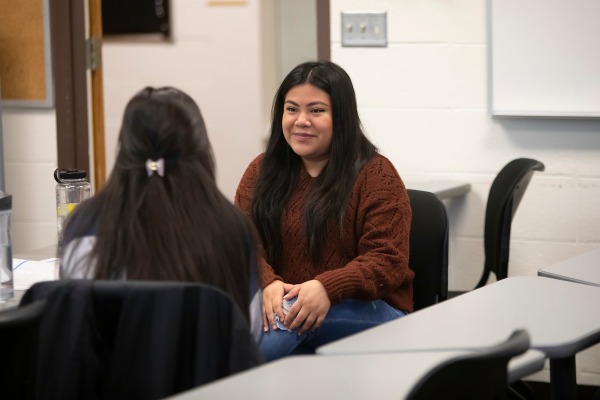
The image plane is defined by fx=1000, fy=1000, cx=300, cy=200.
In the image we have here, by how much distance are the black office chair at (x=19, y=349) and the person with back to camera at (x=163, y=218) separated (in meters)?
0.18

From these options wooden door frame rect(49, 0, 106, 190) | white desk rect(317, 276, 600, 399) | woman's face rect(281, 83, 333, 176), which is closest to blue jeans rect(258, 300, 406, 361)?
white desk rect(317, 276, 600, 399)

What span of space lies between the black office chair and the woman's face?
46.7 inches

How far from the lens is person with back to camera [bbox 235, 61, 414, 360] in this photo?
7.98 feet

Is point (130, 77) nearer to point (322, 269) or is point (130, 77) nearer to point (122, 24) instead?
point (122, 24)

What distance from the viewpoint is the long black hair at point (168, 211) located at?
1.71 meters

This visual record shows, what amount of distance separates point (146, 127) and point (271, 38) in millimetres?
2602

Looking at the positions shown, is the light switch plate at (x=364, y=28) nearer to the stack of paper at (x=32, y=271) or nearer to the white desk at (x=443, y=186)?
the white desk at (x=443, y=186)

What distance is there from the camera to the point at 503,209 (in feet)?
10.2

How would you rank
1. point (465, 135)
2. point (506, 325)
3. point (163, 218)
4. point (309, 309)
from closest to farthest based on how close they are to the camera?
point (163, 218), point (506, 325), point (309, 309), point (465, 135)

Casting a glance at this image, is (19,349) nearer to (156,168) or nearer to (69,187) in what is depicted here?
(156,168)

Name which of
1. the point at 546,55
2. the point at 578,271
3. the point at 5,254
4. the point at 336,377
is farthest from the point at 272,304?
the point at 546,55

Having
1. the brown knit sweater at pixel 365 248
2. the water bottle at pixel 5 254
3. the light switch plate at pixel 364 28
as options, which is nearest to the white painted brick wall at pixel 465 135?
the light switch plate at pixel 364 28

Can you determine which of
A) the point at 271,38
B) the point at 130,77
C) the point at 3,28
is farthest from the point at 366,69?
the point at 3,28

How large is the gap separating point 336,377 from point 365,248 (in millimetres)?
972
